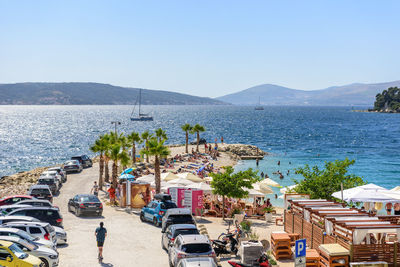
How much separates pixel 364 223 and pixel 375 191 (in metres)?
7.75

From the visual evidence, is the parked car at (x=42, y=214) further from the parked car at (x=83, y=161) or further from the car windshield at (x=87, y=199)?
the parked car at (x=83, y=161)

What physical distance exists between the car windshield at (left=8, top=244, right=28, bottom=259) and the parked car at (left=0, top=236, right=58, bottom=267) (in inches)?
21.1

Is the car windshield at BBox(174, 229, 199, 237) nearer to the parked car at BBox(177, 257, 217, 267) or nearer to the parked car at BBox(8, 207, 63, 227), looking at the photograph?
the parked car at BBox(177, 257, 217, 267)

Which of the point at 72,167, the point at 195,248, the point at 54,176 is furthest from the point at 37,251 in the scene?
the point at 72,167

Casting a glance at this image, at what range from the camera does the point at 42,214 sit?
67.8ft

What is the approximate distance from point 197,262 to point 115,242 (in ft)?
25.3

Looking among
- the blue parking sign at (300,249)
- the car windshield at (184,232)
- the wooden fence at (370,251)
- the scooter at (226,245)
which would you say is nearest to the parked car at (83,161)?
the scooter at (226,245)

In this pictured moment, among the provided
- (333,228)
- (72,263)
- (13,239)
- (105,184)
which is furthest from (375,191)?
(105,184)

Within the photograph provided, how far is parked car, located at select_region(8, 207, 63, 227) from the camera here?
2052 cm

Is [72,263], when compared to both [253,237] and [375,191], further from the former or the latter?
[375,191]

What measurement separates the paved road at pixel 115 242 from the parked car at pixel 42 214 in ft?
3.32

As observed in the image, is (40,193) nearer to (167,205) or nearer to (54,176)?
(54,176)

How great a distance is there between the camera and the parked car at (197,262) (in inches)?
509

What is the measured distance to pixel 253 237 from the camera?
19031mm
